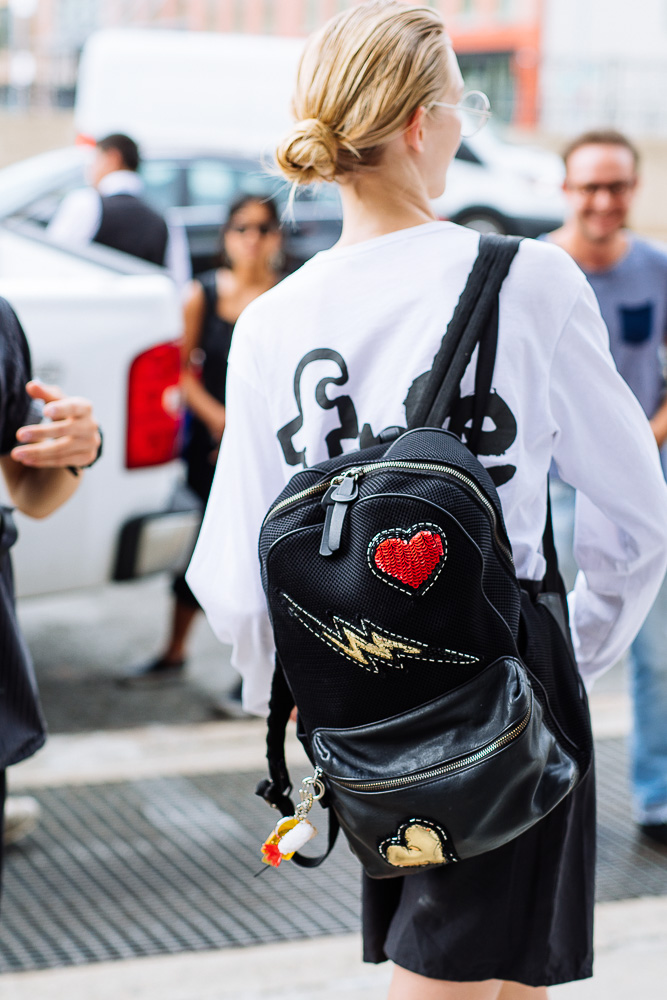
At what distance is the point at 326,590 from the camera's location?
1.47 meters

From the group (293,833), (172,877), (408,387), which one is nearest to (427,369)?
(408,387)

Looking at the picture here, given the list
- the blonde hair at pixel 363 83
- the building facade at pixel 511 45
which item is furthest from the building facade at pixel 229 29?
the blonde hair at pixel 363 83

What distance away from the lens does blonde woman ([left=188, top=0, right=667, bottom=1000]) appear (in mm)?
1606

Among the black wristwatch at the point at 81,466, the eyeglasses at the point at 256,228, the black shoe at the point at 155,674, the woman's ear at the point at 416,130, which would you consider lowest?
the black shoe at the point at 155,674

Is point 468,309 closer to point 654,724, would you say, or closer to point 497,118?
point 654,724

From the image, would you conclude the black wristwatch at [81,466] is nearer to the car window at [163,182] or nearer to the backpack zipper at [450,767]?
the backpack zipper at [450,767]

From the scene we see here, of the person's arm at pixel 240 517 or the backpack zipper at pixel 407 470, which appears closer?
the backpack zipper at pixel 407 470

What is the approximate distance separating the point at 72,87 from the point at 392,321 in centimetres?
2344

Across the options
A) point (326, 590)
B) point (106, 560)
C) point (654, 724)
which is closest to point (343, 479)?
point (326, 590)

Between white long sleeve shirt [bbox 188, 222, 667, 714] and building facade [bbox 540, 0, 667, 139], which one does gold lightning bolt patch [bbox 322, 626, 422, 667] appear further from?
building facade [bbox 540, 0, 667, 139]

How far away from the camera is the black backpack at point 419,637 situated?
56.5 inches

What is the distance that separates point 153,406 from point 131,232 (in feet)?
10.6

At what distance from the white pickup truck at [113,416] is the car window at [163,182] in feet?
23.5

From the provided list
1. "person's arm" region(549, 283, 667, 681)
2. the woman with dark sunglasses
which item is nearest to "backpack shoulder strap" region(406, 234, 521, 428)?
"person's arm" region(549, 283, 667, 681)
